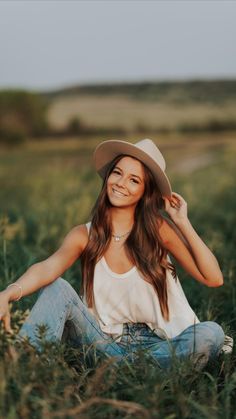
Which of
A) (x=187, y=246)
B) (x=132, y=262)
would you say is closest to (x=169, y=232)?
(x=187, y=246)

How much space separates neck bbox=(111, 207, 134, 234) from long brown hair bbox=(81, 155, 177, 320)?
0.03 m

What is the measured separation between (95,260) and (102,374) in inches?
31.9

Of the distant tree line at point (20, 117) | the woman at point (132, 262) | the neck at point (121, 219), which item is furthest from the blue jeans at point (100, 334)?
the distant tree line at point (20, 117)

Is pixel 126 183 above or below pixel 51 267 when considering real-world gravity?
above

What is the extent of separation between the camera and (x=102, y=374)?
8.98 feet

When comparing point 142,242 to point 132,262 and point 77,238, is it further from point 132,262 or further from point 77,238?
point 77,238

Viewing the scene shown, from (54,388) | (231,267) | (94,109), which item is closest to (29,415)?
(54,388)

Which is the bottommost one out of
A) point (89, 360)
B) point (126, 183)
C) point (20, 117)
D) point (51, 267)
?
point (20, 117)

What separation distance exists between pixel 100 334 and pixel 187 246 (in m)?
0.59

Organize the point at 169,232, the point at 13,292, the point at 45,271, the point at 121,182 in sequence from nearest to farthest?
1. the point at 13,292
2. the point at 45,271
3. the point at 121,182
4. the point at 169,232

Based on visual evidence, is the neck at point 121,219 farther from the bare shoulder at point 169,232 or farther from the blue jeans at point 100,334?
the blue jeans at point 100,334

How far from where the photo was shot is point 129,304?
3410 mm

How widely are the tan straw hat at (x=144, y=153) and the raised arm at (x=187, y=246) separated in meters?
0.10

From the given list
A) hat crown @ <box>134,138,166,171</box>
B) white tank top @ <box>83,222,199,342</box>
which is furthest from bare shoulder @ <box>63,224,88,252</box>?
hat crown @ <box>134,138,166,171</box>
